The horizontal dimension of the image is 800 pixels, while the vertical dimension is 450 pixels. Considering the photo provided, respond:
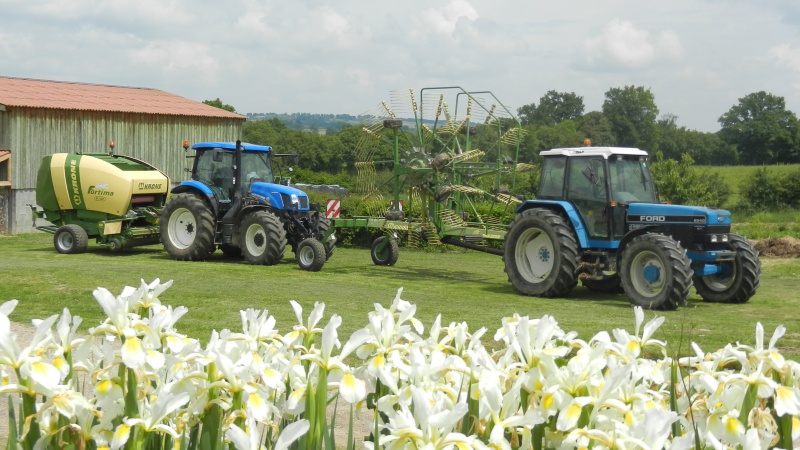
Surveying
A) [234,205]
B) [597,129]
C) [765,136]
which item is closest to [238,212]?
[234,205]

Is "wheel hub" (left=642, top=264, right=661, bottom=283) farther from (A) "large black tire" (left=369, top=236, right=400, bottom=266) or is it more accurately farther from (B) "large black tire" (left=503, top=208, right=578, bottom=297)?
(A) "large black tire" (left=369, top=236, right=400, bottom=266)

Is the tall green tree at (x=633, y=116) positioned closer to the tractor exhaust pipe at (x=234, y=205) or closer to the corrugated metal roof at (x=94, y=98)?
the corrugated metal roof at (x=94, y=98)

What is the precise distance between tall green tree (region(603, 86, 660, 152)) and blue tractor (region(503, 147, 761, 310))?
1424 inches

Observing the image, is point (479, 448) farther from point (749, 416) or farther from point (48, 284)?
point (48, 284)

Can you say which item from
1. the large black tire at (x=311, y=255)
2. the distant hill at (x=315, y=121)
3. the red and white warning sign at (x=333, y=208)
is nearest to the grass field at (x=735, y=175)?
the distant hill at (x=315, y=121)

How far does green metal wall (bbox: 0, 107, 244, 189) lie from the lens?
26.1 meters

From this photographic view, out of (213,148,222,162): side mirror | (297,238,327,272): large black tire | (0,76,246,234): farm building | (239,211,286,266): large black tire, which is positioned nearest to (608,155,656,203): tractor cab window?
(297,238,327,272): large black tire

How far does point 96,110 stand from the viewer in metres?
28.4

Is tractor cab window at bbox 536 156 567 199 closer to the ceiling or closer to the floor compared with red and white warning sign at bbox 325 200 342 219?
closer to the ceiling

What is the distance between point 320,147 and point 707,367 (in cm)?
4657

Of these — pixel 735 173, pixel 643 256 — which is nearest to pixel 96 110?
pixel 643 256

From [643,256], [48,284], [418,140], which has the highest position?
[418,140]

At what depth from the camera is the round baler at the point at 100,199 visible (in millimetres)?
18578

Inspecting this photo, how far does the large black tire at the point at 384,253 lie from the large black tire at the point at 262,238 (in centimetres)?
176
